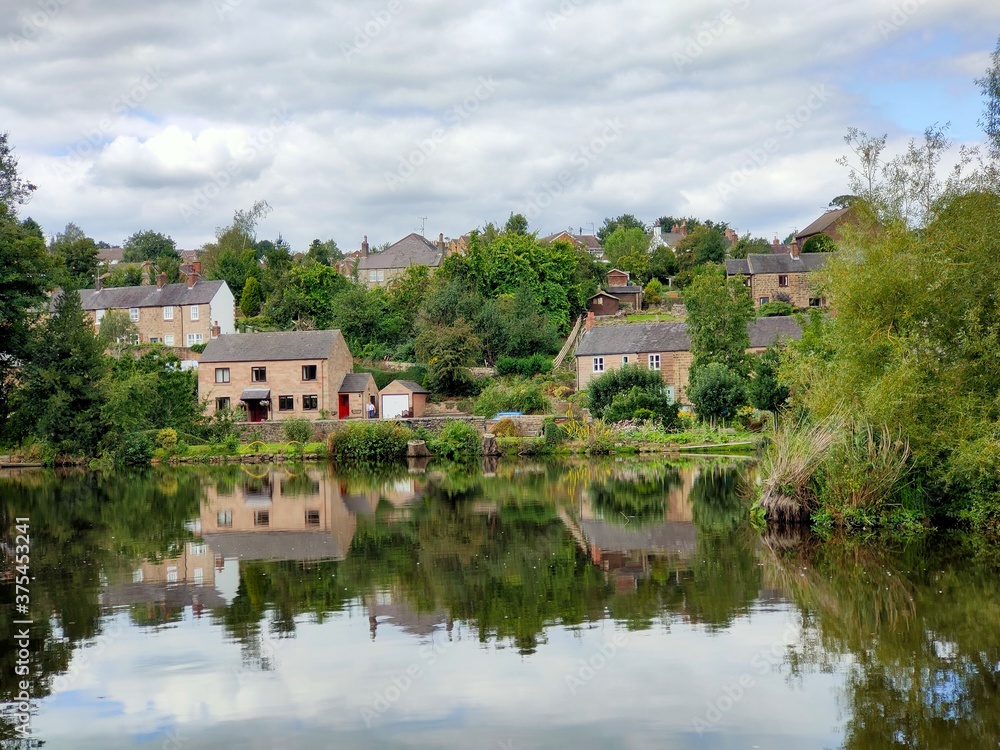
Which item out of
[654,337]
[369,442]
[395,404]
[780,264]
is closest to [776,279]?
[780,264]

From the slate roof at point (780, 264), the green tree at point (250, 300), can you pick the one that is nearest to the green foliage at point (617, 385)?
the slate roof at point (780, 264)

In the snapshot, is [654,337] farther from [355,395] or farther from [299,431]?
[299,431]

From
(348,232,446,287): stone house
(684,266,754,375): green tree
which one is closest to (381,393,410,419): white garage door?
(684,266,754,375): green tree

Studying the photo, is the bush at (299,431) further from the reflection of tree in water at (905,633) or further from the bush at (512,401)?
the reflection of tree in water at (905,633)

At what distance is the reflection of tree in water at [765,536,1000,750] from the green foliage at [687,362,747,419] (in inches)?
1191

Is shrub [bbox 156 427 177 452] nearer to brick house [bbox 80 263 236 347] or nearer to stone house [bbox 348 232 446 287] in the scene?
brick house [bbox 80 263 236 347]

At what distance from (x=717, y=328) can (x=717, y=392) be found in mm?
5912

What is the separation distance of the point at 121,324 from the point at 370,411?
2421cm

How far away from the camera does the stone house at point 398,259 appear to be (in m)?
96.9

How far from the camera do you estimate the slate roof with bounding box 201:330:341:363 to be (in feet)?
206

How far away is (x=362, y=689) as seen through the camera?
12172 mm

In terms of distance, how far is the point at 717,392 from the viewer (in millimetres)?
51406

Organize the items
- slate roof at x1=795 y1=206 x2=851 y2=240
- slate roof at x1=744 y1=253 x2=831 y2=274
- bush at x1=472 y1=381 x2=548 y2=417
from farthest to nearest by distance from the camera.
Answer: slate roof at x1=795 y1=206 x2=851 y2=240 → slate roof at x1=744 y1=253 x2=831 y2=274 → bush at x1=472 y1=381 x2=548 y2=417

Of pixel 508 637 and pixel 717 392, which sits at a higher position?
pixel 717 392
